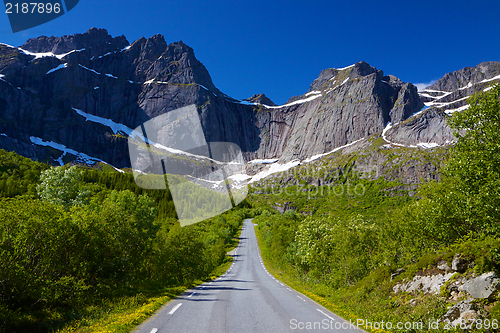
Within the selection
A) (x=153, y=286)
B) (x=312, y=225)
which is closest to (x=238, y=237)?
(x=312, y=225)

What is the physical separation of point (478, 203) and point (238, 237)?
10395 cm

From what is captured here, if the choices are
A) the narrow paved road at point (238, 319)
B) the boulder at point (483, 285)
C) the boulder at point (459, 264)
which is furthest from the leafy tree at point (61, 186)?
the boulder at point (483, 285)

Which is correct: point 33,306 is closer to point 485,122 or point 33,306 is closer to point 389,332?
point 389,332

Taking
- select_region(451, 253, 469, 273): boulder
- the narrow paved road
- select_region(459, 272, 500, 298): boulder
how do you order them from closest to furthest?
1. the narrow paved road
2. select_region(459, 272, 500, 298): boulder
3. select_region(451, 253, 469, 273): boulder

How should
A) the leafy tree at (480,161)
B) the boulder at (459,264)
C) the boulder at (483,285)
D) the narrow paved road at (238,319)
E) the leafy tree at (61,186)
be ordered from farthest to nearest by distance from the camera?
the leafy tree at (61,186), the leafy tree at (480,161), the boulder at (459,264), the boulder at (483,285), the narrow paved road at (238,319)

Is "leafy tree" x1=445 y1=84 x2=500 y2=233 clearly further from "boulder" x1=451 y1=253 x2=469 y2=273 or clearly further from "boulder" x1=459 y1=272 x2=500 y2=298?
"boulder" x1=459 y1=272 x2=500 y2=298

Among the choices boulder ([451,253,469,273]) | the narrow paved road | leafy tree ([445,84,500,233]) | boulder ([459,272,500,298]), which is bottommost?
the narrow paved road

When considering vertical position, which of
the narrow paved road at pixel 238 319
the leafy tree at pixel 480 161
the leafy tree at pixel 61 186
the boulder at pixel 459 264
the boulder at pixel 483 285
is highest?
the leafy tree at pixel 61 186

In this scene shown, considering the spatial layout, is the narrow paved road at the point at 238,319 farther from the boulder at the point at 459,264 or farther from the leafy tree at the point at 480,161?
the leafy tree at the point at 480,161

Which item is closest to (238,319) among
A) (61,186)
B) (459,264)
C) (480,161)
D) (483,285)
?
(483,285)

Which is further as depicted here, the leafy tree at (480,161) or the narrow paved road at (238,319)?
the leafy tree at (480,161)

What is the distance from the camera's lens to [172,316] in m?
12.0

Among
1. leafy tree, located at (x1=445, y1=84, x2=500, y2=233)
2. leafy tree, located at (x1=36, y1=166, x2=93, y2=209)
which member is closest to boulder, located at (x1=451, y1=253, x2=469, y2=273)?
leafy tree, located at (x1=445, y1=84, x2=500, y2=233)

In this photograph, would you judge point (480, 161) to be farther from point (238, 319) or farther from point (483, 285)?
point (238, 319)
